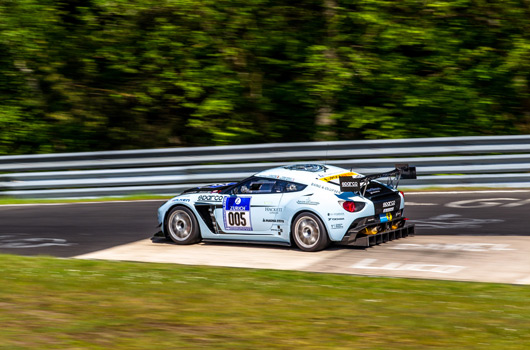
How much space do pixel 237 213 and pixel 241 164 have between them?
6045mm

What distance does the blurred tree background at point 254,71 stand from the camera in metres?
20.1

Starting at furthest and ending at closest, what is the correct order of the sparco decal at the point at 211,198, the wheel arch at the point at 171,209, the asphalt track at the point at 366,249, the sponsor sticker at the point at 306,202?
the wheel arch at the point at 171,209, the sparco decal at the point at 211,198, the sponsor sticker at the point at 306,202, the asphalt track at the point at 366,249

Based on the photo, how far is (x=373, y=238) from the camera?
36.4ft

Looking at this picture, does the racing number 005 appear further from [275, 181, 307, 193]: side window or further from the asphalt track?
[275, 181, 307, 193]: side window

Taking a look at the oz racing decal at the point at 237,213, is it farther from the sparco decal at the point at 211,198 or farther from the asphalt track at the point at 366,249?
the asphalt track at the point at 366,249

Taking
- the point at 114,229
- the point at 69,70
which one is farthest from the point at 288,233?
the point at 69,70

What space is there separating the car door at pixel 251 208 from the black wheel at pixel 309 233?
1.27 ft

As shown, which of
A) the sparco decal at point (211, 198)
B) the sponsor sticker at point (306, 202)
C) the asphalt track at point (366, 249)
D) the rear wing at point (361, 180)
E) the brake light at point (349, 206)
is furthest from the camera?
the sparco decal at point (211, 198)

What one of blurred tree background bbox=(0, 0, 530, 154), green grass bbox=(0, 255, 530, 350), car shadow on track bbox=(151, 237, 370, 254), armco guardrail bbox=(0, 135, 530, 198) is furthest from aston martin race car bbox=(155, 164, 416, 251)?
blurred tree background bbox=(0, 0, 530, 154)

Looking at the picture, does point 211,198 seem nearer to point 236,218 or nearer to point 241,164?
point 236,218

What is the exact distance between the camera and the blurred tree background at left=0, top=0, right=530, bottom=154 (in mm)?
20094

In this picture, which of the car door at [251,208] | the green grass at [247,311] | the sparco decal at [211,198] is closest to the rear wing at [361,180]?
the car door at [251,208]

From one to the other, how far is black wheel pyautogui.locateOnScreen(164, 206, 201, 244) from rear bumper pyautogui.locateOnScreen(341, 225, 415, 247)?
8.62ft

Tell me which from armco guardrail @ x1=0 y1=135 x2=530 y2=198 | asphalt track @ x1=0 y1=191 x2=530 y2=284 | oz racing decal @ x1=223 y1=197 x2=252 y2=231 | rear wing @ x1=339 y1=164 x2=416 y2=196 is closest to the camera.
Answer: asphalt track @ x1=0 y1=191 x2=530 y2=284
